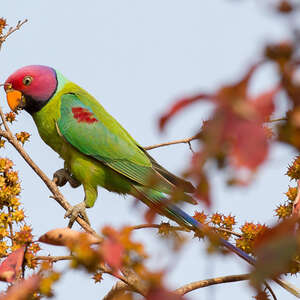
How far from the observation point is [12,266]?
63.8 inches

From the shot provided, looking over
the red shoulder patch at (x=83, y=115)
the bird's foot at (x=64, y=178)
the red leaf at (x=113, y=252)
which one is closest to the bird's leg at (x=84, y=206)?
the bird's foot at (x=64, y=178)

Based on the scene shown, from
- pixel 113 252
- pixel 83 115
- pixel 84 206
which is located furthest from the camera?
pixel 83 115

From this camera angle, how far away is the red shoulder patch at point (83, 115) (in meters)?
3.67

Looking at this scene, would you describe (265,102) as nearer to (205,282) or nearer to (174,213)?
(205,282)

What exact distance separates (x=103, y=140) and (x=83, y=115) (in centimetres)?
25

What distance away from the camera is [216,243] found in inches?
42.2

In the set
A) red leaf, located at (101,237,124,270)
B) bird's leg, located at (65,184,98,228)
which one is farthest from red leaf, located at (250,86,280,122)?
bird's leg, located at (65,184,98,228)

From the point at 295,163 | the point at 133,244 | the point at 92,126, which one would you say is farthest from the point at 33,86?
the point at 133,244

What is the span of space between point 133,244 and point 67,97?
2.73m

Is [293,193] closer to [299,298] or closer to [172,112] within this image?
[299,298]

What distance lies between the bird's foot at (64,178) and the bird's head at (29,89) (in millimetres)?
480

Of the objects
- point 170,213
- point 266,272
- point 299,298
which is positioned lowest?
point 266,272

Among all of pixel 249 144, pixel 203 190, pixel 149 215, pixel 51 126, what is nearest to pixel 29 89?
pixel 51 126

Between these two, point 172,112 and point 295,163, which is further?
point 295,163
